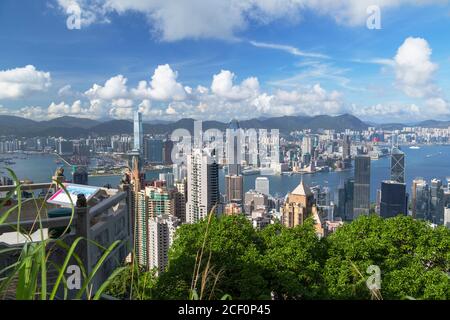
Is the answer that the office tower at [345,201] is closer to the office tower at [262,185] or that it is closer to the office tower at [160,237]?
the office tower at [262,185]

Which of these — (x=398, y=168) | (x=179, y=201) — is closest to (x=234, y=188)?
(x=179, y=201)

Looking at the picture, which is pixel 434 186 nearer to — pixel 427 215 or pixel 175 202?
pixel 427 215

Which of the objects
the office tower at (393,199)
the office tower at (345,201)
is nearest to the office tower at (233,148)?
the office tower at (393,199)

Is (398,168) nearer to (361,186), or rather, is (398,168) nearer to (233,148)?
(361,186)

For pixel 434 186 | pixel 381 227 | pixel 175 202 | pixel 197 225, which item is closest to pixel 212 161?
pixel 175 202

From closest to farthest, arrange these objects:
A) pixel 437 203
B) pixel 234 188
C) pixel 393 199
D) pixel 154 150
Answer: pixel 154 150, pixel 234 188, pixel 437 203, pixel 393 199

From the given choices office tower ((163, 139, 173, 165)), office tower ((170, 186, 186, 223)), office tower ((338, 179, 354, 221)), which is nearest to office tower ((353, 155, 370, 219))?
office tower ((338, 179, 354, 221))

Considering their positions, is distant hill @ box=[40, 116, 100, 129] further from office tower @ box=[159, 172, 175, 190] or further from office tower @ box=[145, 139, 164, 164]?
office tower @ box=[159, 172, 175, 190]
